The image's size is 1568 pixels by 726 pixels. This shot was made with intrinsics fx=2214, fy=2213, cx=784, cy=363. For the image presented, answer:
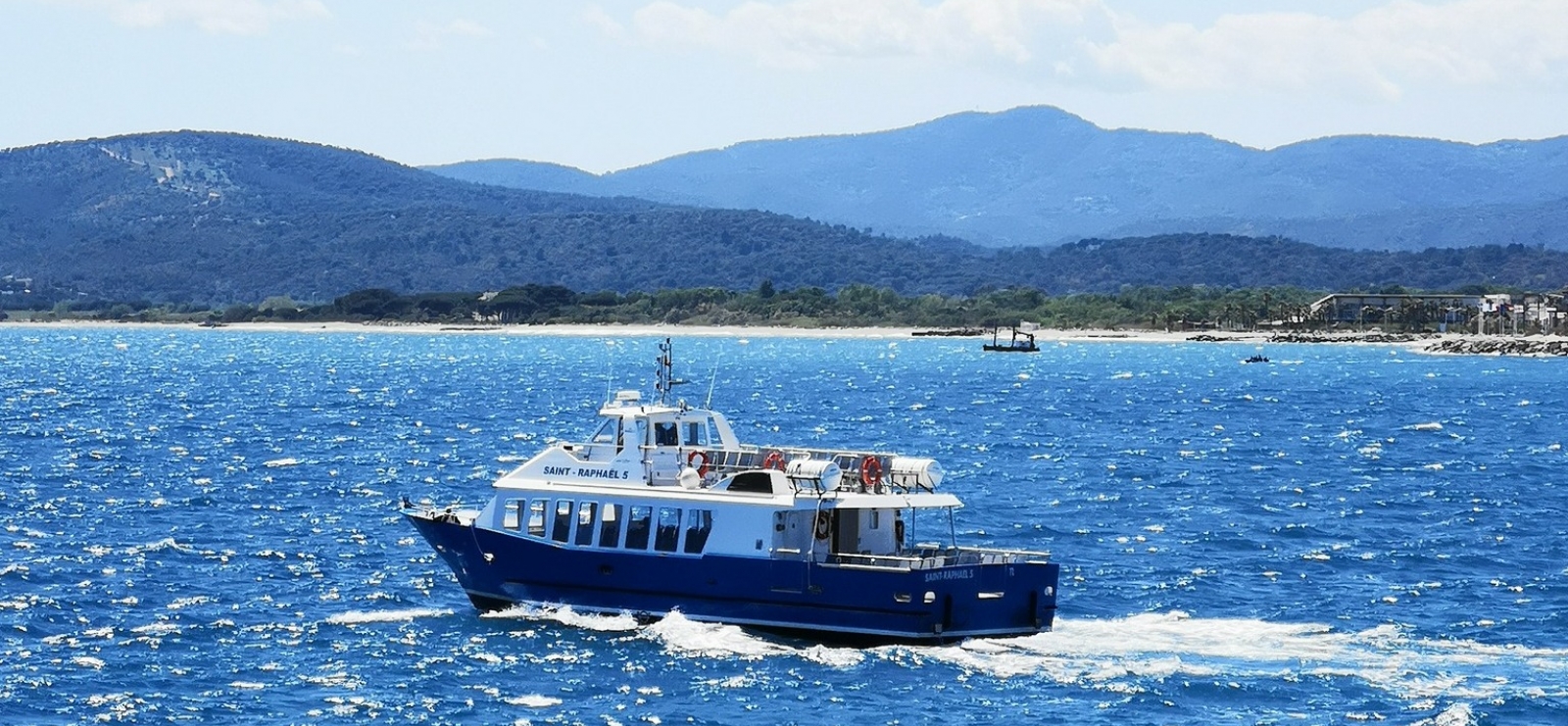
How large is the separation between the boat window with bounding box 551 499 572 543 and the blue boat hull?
269 millimetres

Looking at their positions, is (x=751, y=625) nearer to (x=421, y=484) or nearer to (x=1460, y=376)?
(x=421, y=484)

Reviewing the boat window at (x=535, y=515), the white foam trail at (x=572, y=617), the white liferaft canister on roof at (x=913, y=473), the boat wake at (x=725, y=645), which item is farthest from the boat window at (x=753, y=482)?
the boat window at (x=535, y=515)

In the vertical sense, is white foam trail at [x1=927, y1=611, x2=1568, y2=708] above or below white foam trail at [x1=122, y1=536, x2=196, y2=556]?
above

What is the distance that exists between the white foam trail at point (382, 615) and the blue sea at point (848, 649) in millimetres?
109

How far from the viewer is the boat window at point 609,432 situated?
4084 cm

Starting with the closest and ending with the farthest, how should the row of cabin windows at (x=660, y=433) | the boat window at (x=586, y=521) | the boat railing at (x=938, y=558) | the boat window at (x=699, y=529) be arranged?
the boat railing at (x=938, y=558), the boat window at (x=699, y=529), the boat window at (x=586, y=521), the row of cabin windows at (x=660, y=433)

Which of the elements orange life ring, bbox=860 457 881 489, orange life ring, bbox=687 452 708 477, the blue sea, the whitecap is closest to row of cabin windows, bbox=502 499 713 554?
the blue sea

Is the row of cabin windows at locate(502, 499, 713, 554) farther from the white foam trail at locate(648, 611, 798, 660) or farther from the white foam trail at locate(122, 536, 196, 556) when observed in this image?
the white foam trail at locate(122, 536, 196, 556)

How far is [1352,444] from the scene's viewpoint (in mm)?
86062

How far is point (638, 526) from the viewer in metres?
39.5

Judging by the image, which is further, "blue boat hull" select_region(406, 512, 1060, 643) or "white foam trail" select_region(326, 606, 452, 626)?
"white foam trail" select_region(326, 606, 452, 626)

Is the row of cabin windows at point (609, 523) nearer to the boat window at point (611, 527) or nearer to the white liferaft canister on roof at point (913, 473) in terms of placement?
the boat window at point (611, 527)

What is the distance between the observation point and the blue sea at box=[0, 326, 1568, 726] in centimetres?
3456

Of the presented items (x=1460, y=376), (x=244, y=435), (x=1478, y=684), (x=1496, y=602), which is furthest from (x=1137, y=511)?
(x=1460, y=376)
